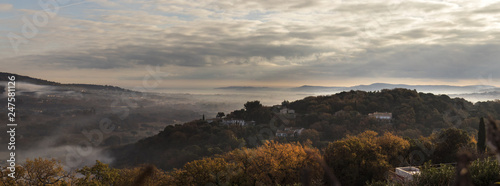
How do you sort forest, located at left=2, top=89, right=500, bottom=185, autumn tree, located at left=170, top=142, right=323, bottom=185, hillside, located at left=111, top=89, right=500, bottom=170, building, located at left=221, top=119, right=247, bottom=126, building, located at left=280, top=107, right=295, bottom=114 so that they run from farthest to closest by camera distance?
building, located at left=280, top=107, right=295, bottom=114, building, located at left=221, top=119, right=247, bottom=126, hillside, located at left=111, top=89, right=500, bottom=170, autumn tree, located at left=170, top=142, right=323, bottom=185, forest, located at left=2, top=89, right=500, bottom=185

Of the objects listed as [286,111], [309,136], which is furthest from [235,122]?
[309,136]

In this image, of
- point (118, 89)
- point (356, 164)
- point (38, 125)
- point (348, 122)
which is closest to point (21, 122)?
point (38, 125)

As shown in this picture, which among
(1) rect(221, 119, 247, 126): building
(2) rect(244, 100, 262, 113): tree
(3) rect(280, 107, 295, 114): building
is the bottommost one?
(1) rect(221, 119, 247, 126): building

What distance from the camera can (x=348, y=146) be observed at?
41.2 meters

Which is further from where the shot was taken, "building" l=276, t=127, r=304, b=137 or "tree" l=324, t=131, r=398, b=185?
"building" l=276, t=127, r=304, b=137

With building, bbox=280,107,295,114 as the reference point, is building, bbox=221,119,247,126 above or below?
below

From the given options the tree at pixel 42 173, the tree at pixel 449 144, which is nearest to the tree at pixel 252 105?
the tree at pixel 449 144

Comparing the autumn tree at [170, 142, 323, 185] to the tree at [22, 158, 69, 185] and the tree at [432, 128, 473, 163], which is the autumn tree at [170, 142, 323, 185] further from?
the tree at [432, 128, 473, 163]

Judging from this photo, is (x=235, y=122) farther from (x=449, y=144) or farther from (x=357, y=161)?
(x=357, y=161)

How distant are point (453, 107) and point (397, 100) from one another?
16.7 meters

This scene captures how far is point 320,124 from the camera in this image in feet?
323

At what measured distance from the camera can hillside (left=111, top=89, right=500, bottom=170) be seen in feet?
292

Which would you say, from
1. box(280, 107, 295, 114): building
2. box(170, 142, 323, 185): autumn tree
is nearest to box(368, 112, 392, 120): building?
box(280, 107, 295, 114): building

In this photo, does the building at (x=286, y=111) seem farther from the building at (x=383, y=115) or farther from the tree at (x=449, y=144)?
the tree at (x=449, y=144)
